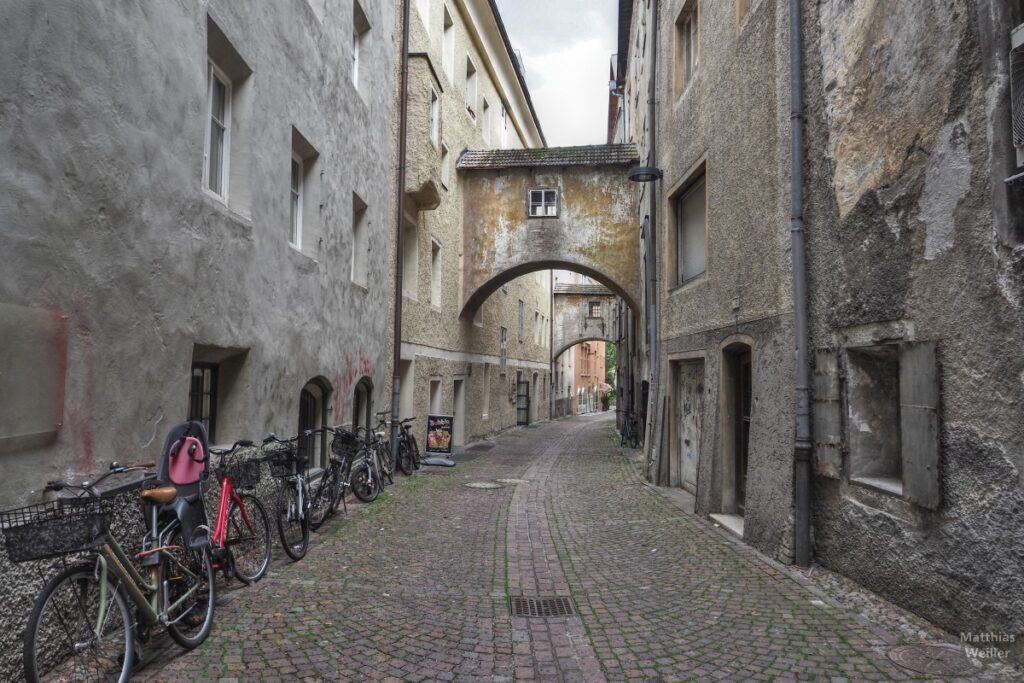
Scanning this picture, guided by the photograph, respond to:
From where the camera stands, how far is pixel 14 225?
11.4 ft

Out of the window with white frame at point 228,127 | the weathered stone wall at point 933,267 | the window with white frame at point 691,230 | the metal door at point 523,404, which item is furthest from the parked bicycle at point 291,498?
the metal door at point 523,404

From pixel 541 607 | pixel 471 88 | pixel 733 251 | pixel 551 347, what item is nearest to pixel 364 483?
pixel 541 607

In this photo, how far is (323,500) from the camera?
25.0 ft

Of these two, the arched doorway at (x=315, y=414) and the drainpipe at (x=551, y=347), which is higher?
the drainpipe at (x=551, y=347)

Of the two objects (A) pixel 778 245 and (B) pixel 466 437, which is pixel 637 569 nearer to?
(A) pixel 778 245

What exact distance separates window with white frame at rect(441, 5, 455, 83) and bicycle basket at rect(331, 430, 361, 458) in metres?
10.2

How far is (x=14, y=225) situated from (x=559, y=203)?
523 inches

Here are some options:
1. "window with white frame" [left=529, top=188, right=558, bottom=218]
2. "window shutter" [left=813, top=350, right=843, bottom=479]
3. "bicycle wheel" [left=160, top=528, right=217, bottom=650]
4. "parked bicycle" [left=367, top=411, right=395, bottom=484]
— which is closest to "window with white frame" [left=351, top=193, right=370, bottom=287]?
"parked bicycle" [left=367, top=411, right=395, bottom=484]

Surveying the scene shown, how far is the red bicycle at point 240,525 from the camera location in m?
4.95

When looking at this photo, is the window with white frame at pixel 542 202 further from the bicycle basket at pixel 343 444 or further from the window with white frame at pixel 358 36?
the bicycle basket at pixel 343 444

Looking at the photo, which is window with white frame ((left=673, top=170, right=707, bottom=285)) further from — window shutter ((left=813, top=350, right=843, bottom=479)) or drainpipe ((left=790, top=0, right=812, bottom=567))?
window shutter ((left=813, top=350, right=843, bottom=479))

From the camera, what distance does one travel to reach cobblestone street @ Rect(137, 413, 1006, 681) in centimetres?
387

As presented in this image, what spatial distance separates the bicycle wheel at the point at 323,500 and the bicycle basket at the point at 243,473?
52.6 inches

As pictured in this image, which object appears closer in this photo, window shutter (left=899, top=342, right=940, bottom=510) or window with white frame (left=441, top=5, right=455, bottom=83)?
window shutter (left=899, top=342, right=940, bottom=510)
